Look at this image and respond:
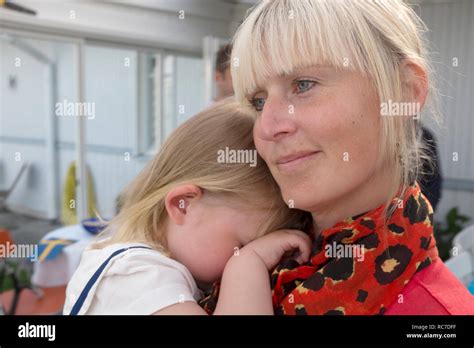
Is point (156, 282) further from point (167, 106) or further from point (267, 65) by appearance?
point (167, 106)

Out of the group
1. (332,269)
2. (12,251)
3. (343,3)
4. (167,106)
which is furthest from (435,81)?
(167,106)

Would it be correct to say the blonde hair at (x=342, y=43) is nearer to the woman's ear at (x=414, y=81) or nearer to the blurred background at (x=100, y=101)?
the woman's ear at (x=414, y=81)

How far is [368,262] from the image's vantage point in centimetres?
72

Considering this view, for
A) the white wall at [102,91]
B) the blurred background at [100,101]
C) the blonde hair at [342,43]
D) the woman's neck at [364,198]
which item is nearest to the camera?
the blonde hair at [342,43]

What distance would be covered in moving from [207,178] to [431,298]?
40 centimetres

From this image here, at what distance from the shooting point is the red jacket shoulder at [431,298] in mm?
686

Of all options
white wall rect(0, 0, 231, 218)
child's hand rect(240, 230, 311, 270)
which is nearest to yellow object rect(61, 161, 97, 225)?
white wall rect(0, 0, 231, 218)

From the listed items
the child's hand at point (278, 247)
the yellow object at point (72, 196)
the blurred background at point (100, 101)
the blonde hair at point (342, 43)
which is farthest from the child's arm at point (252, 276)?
the yellow object at point (72, 196)

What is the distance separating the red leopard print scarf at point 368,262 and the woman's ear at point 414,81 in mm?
154

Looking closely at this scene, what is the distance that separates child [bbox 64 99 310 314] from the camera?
74cm

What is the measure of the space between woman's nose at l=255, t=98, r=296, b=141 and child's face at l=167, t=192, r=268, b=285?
0.18m

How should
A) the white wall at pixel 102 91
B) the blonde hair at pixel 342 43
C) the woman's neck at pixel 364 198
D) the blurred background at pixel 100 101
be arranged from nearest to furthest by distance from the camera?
the blonde hair at pixel 342 43 → the woman's neck at pixel 364 198 → the blurred background at pixel 100 101 → the white wall at pixel 102 91

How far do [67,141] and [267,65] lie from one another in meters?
5.15

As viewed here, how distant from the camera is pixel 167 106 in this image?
208 inches
